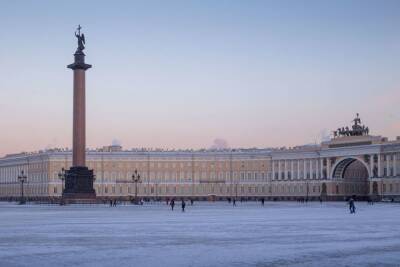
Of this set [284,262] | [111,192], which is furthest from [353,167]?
[284,262]

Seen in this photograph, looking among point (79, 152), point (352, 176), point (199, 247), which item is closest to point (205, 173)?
point (352, 176)

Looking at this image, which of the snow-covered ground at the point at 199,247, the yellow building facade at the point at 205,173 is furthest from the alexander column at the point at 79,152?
the yellow building facade at the point at 205,173

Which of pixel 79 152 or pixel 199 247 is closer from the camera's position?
pixel 199 247

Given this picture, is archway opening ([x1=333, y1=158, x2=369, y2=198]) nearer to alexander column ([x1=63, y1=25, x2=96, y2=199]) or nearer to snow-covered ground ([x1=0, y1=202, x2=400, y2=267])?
alexander column ([x1=63, y1=25, x2=96, y2=199])

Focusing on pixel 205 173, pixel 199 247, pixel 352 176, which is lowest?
pixel 199 247

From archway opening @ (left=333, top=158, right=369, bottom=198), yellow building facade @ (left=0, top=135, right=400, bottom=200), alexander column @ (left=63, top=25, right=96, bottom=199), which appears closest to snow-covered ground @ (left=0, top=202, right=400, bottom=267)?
alexander column @ (left=63, top=25, right=96, bottom=199)

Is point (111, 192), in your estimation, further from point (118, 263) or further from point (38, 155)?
point (118, 263)

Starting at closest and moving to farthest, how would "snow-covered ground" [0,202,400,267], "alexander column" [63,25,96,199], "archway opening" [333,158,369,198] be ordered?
"snow-covered ground" [0,202,400,267] < "alexander column" [63,25,96,199] < "archway opening" [333,158,369,198]

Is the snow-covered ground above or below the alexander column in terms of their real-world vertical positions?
below

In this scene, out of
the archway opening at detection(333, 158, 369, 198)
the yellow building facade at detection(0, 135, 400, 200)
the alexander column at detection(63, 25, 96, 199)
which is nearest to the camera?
the alexander column at detection(63, 25, 96, 199)

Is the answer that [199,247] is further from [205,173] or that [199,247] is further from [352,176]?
[205,173]

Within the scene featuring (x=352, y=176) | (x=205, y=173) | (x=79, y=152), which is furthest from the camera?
(x=205, y=173)

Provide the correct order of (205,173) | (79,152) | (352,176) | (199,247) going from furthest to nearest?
(205,173)
(352,176)
(79,152)
(199,247)

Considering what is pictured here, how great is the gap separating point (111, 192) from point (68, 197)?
63.5 m
